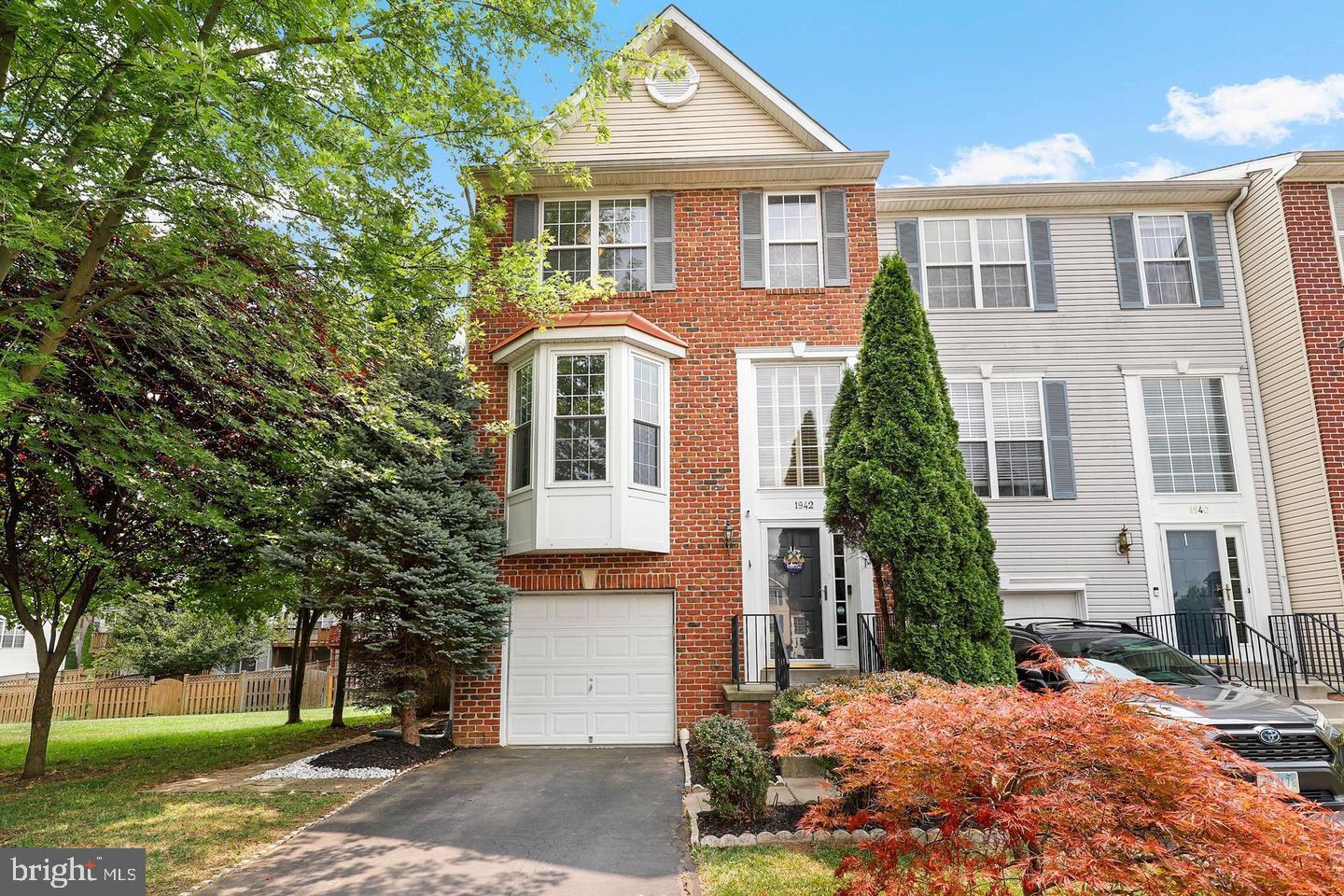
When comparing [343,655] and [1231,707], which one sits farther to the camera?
[343,655]

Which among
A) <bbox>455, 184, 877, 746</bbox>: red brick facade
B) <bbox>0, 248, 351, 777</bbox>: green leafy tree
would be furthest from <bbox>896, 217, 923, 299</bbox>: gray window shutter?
<bbox>0, 248, 351, 777</bbox>: green leafy tree

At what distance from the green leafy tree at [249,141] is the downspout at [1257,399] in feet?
35.1

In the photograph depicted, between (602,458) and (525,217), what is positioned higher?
(525,217)

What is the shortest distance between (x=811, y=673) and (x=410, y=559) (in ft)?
17.7

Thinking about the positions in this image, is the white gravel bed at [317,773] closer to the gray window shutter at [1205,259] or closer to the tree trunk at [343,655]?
the tree trunk at [343,655]

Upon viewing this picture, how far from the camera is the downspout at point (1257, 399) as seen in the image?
1177cm

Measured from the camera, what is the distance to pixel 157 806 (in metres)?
7.36

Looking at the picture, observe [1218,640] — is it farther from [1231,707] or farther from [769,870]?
[769,870]

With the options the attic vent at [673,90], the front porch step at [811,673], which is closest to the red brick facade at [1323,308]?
the front porch step at [811,673]

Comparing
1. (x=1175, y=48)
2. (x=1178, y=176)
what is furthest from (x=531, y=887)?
(x=1175, y=48)

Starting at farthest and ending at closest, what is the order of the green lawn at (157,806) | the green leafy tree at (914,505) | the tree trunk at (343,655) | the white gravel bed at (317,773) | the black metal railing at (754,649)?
the black metal railing at (754,649), the tree trunk at (343,655), the white gravel bed at (317,773), the green leafy tree at (914,505), the green lawn at (157,806)

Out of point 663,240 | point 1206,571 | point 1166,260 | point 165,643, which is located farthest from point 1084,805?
point 165,643

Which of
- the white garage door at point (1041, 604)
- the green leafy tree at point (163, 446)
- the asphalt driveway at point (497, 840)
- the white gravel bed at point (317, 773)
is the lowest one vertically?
the asphalt driveway at point (497, 840)

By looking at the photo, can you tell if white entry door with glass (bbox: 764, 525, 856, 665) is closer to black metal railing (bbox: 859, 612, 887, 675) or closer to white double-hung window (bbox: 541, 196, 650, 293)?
black metal railing (bbox: 859, 612, 887, 675)
